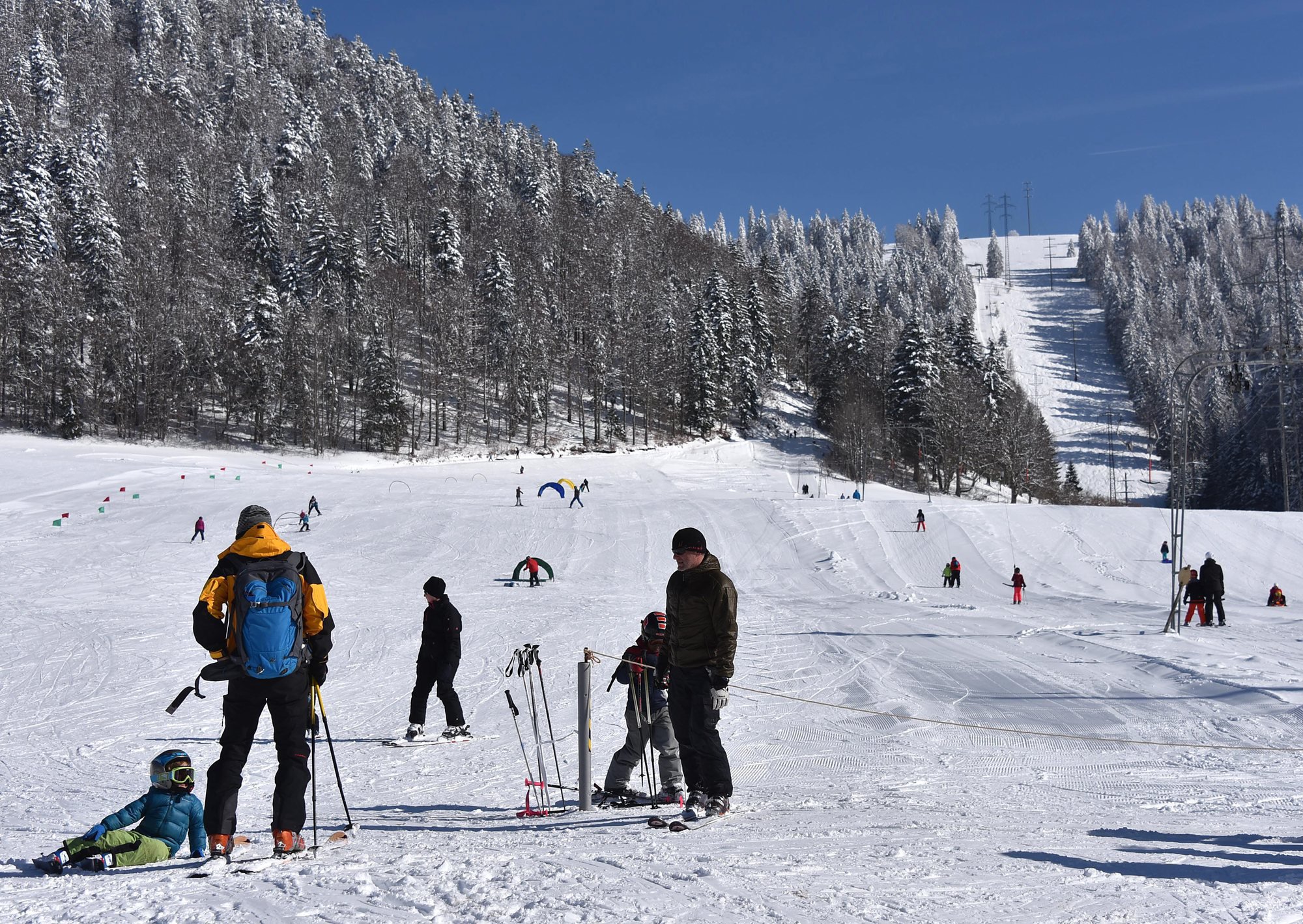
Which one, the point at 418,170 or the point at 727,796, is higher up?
the point at 418,170

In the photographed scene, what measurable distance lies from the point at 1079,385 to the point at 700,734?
145452 millimetres

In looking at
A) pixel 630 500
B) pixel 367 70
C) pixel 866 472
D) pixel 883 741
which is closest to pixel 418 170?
pixel 367 70

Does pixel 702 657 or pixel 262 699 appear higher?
pixel 702 657

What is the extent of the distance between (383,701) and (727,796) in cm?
729

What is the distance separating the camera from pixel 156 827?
513 cm

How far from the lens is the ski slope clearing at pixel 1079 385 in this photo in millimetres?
96875

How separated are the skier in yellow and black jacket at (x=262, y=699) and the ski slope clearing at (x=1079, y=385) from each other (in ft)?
296

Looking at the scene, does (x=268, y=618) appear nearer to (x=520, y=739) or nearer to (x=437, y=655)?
(x=520, y=739)

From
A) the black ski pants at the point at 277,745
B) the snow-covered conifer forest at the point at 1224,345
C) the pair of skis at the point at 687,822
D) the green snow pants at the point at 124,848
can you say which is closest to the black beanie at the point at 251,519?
the black ski pants at the point at 277,745

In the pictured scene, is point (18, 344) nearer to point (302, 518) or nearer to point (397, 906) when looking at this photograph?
point (302, 518)

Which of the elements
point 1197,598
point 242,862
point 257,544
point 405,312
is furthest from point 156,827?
point 405,312

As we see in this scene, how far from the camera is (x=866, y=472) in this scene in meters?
65.0

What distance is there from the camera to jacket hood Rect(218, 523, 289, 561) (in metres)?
4.57

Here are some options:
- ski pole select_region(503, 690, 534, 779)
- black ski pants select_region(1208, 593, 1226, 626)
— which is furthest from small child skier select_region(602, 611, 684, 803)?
black ski pants select_region(1208, 593, 1226, 626)
